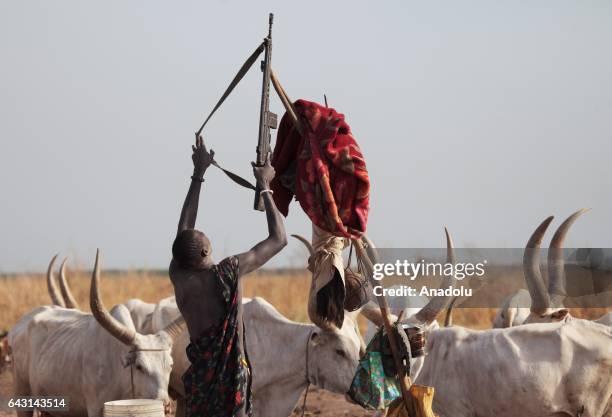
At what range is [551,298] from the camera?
28.9 feet

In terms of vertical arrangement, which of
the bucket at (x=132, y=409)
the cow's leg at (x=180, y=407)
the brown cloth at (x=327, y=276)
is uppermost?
the brown cloth at (x=327, y=276)

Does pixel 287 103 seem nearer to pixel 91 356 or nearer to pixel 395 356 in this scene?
pixel 395 356

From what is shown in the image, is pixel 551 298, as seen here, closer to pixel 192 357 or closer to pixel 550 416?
pixel 550 416

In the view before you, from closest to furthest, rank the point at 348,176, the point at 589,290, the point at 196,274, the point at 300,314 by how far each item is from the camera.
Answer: the point at 196,274, the point at 348,176, the point at 589,290, the point at 300,314

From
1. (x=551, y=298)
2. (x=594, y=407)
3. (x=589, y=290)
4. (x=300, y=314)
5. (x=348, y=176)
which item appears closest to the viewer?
(x=348, y=176)

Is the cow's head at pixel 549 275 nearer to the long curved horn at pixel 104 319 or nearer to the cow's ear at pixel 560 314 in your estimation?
the cow's ear at pixel 560 314

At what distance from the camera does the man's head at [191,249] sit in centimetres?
462

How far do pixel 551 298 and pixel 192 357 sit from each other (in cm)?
489

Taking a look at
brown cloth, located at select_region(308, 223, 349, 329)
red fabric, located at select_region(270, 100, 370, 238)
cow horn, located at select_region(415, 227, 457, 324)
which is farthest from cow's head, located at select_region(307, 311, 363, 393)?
red fabric, located at select_region(270, 100, 370, 238)

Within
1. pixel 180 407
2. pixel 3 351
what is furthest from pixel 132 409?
pixel 3 351

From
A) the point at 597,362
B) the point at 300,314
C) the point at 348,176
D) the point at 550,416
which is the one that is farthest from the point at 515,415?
the point at 300,314

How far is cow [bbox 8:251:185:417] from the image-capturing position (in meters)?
7.62

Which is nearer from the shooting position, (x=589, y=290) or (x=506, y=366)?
(x=506, y=366)

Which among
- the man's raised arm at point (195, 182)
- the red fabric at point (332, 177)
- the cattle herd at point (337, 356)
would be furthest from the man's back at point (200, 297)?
the cattle herd at point (337, 356)
